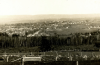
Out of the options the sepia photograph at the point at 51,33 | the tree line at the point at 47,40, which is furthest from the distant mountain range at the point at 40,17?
the tree line at the point at 47,40

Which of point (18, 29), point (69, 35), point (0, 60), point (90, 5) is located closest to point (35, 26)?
point (18, 29)

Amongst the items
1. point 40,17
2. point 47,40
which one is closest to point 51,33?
point 47,40

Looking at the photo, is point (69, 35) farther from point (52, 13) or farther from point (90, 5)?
point (90, 5)

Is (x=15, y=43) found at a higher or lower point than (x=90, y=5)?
lower

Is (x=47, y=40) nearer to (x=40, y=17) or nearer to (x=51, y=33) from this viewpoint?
(x=51, y=33)

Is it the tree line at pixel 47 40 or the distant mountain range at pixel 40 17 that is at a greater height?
the distant mountain range at pixel 40 17

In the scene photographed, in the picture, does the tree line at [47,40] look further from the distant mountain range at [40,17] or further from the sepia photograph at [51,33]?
the distant mountain range at [40,17]

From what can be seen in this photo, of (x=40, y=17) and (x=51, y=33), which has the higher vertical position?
(x=40, y=17)

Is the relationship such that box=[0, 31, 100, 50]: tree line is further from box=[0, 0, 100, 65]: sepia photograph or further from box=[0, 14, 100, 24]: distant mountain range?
box=[0, 14, 100, 24]: distant mountain range
